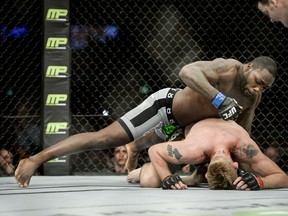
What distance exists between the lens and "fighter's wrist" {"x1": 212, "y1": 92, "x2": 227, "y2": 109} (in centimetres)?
269

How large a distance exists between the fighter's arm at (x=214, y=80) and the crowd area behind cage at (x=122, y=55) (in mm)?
1786

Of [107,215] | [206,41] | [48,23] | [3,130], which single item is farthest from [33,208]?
[206,41]

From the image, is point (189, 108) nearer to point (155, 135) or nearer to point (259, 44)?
point (155, 135)

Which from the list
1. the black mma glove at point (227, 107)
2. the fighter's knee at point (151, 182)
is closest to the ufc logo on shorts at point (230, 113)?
the black mma glove at point (227, 107)

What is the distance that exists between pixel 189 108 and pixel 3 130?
2179mm

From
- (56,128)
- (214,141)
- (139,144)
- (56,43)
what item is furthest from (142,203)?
(56,43)

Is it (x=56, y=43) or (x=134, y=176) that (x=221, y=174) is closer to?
(x=134, y=176)

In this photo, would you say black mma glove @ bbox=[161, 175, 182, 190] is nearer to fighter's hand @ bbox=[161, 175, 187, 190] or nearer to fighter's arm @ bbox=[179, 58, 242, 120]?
fighter's hand @ bbox=[161, 175, 187, 190]

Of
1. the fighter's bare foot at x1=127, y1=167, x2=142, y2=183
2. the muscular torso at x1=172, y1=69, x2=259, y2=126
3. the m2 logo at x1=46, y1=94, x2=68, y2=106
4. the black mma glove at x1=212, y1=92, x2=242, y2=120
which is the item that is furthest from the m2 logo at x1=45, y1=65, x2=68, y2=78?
the black mma glove at x1=212, y1=92, x2=242, y2=120

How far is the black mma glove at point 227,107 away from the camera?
266 centimetres

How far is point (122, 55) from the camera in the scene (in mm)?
5121

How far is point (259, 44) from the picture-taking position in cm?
511

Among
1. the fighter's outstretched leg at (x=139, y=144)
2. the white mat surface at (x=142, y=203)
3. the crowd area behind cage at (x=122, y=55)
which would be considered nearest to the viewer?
the white mat surface at (x=142, y=203)

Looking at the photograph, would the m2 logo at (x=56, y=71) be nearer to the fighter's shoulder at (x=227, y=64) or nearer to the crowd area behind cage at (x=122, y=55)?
the crowd area behind cage at (x=122, y=55)
